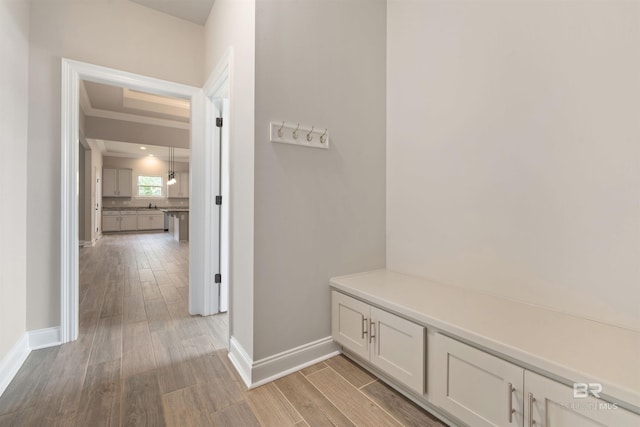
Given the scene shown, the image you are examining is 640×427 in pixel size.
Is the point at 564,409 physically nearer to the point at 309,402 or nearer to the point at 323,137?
the point at 309,402

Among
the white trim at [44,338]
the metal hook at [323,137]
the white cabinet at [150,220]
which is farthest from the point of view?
the white cabinet at [150,220]

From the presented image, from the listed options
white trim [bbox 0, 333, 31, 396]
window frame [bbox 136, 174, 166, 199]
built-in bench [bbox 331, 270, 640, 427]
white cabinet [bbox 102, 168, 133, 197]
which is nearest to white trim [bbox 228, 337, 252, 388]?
built-in bench [bbox 331, 270, 640, 427]

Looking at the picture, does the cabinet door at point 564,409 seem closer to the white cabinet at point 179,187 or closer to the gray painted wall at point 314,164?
the gray painted wall at point 314,164

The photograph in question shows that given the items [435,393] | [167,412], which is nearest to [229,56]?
[167,412]

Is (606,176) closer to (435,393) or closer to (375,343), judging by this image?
(435,393)

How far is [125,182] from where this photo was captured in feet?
33.4

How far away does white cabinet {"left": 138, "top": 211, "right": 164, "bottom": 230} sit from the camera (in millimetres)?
10352

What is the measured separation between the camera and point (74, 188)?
2172mm

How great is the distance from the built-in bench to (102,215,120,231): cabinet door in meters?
10.8

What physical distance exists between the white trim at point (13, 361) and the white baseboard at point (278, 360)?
3.96 ft

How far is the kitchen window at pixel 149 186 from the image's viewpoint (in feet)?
Answer: 34.9

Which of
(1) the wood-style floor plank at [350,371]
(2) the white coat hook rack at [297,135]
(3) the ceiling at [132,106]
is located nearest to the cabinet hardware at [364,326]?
(1) the wood-style floor plank at [350,371]

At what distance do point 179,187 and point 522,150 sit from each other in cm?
1180

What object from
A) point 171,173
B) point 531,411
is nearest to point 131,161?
point 171,173
